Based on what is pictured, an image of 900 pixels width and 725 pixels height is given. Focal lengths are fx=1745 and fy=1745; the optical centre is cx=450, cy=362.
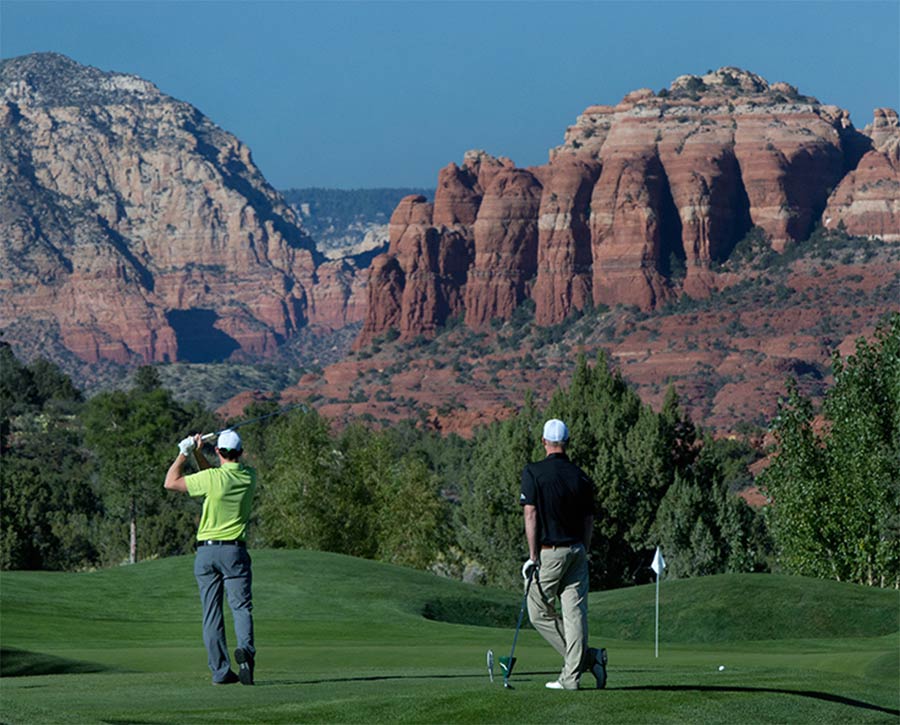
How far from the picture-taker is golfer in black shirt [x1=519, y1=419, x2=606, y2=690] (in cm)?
1582

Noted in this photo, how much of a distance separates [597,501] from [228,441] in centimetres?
4630

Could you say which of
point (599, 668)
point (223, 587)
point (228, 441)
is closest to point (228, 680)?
point (223, 587)

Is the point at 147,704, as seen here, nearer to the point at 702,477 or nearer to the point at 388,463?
the point at 702,477

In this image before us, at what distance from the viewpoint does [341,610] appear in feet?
112

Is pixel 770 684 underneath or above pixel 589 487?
underneath

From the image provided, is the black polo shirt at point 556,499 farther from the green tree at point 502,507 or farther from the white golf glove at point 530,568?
the green tree at point 502,507

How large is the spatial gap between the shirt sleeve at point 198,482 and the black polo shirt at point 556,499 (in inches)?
126

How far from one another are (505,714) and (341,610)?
19503 millimetres

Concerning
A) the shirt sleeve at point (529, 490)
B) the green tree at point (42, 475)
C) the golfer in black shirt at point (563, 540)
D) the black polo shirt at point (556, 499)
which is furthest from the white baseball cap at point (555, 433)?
the green tree at point (42, 475)

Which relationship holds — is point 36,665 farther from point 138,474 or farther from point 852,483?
point 138,474

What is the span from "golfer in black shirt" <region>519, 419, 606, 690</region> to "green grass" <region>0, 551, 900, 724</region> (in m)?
0.44

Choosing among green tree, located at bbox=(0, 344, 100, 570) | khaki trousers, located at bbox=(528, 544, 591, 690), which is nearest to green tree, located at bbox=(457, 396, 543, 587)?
green tree, located at bbox=(0, 344, 100, 570)

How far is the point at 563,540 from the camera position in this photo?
1581cm

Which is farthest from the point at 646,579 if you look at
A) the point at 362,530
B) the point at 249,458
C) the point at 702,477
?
the point at 249,458
